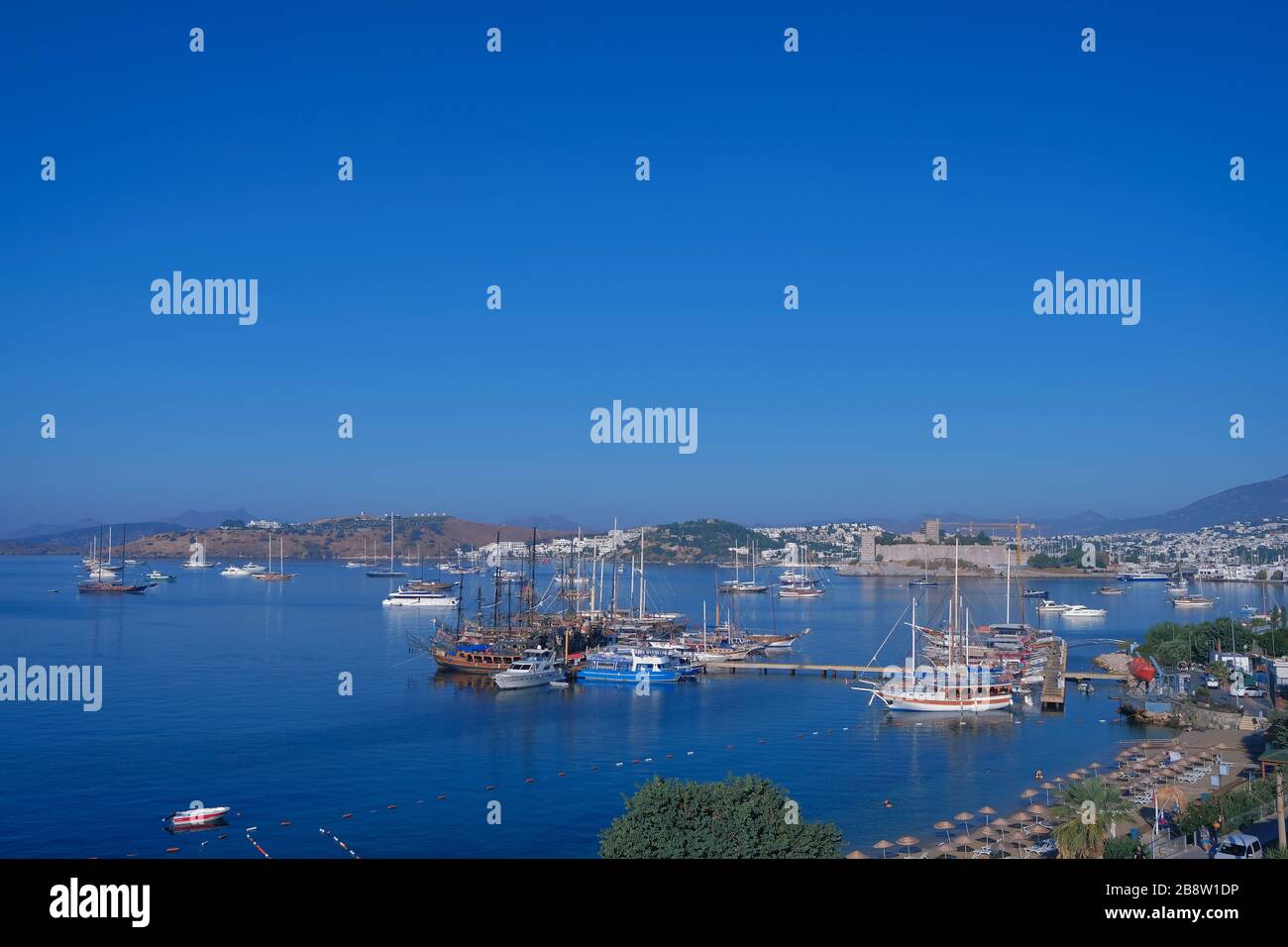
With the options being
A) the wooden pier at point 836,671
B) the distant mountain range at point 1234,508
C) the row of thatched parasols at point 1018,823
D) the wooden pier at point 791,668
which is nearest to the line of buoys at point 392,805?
the row of thatched parasols at point 1018,823

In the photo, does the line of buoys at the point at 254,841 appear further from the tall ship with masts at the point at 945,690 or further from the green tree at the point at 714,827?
the tall ship with masts at the point at 945,690

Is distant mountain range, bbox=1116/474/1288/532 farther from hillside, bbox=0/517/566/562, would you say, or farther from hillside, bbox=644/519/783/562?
hillside, bbox=0/517/566/562

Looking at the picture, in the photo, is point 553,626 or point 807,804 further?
point 553,626

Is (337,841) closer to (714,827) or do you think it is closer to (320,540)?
(714,827)

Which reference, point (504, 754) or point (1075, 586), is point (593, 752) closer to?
point (504, 754)

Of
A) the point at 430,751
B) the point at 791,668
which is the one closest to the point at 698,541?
the point at 791,668

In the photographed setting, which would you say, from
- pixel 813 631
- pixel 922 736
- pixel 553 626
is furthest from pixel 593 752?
pixel 813 631
